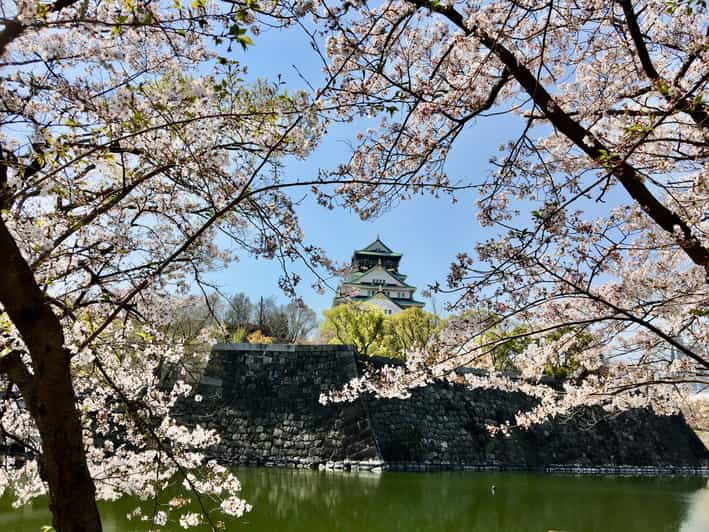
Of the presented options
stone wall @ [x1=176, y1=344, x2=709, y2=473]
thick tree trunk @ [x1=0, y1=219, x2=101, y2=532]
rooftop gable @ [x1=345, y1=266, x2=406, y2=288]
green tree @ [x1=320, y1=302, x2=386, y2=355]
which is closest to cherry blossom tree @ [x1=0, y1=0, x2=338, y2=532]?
thick tree trunk @ [x1=0, y1=219, x2=101, y2=532]

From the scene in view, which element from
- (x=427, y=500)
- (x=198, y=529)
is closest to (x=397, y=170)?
(x=198, y=529)

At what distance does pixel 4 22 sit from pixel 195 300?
2074mm

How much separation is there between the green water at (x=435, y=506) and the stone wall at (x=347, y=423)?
2.49 feet

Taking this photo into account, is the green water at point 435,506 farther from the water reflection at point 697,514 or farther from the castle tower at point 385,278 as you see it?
the castle tower at point 385,278

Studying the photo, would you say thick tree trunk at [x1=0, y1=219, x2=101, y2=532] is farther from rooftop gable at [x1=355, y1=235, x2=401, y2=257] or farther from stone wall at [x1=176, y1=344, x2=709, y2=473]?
rooftop gable at [x1=355, y1=235, x2=401, y2=257]

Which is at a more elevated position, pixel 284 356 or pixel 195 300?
pixel 284 356

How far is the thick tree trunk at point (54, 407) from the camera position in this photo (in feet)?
4.85

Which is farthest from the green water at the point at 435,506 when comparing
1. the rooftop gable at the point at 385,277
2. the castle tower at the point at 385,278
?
the rooftop gable at the point at 385,277

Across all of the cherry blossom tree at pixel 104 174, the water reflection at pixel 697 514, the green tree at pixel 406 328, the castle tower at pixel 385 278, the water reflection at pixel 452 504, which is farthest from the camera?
the castle tower at pixel 385 278

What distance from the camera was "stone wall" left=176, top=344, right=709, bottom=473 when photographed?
1091 centimetres

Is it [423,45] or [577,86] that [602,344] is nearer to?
[577,86]

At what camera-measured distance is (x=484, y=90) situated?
3.26 m

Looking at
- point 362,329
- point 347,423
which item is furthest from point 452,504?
point 362,329

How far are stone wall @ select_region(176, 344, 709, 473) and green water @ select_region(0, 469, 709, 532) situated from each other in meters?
0.76
